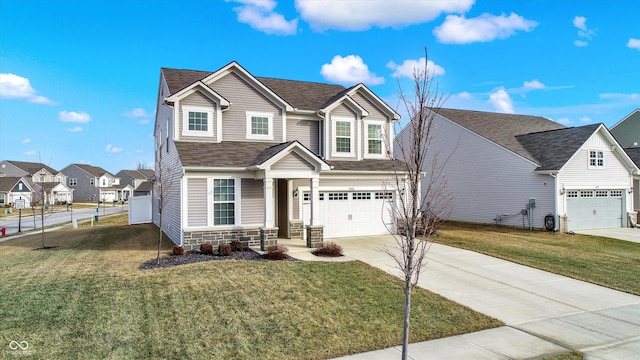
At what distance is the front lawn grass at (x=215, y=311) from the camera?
6.38 meters

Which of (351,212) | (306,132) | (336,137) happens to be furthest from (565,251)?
(306,132)

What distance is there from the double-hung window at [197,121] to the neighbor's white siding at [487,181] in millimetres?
13087

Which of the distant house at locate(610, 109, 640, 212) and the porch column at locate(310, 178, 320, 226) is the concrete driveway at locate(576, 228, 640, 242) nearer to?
the distant house at locate(610, 109, 640, 212)

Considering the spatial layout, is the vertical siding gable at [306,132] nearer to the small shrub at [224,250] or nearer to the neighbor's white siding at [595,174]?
the small shrub at [224,250]

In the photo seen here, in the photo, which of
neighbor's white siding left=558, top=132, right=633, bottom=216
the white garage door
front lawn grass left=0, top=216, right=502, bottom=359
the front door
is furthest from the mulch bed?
neighbor's white siding left=558, top=132, right=633, bottom=216

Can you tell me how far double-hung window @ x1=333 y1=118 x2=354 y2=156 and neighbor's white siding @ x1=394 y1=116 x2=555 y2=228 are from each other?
22.4ft

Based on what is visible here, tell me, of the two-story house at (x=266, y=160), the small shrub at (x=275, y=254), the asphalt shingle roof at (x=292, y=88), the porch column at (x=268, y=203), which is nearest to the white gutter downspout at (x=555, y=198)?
the two-story house at (x=266, y=160)

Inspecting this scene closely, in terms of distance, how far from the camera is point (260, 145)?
1702 centimetres

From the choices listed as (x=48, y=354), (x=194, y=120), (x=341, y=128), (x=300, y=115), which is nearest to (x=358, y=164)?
(x=341, y=128)

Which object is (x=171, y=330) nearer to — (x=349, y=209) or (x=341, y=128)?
(x=349, y=209)

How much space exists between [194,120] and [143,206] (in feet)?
44.6

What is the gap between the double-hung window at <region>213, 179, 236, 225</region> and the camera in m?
14.9

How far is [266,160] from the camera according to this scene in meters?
14.2

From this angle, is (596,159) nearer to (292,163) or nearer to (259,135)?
(292,163)
